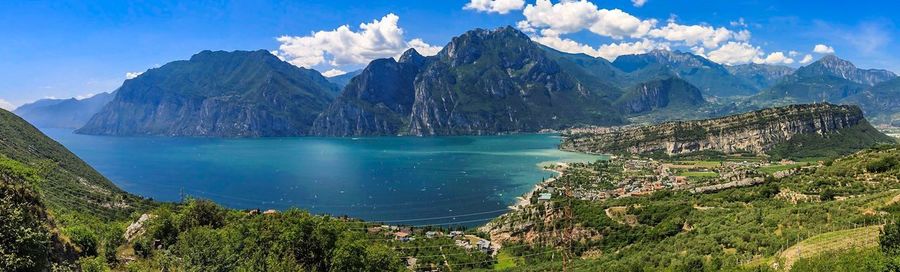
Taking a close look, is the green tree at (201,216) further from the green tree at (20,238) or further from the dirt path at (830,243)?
the dirt path at (830,243)

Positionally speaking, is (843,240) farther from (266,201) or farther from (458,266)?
(266,201)

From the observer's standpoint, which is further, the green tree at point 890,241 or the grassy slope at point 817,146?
the grassy slope at point 817,146

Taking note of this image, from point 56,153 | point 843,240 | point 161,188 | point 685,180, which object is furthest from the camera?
point 161,188

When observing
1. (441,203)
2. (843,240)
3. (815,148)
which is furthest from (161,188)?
(815,148)

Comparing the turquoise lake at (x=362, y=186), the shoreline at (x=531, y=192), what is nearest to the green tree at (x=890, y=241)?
the shoreline at (x=531, y=192)

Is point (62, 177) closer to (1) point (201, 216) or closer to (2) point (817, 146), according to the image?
(1) point (201, 216)

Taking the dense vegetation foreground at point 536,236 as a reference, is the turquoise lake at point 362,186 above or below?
below

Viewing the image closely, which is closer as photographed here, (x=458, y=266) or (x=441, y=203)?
(x=458, y=266)

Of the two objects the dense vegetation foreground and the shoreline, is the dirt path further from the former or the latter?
the shoreline

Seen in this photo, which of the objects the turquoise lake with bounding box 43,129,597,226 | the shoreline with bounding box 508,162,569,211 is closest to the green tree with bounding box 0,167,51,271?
the shoreline with bounding box 508,162,569,211
